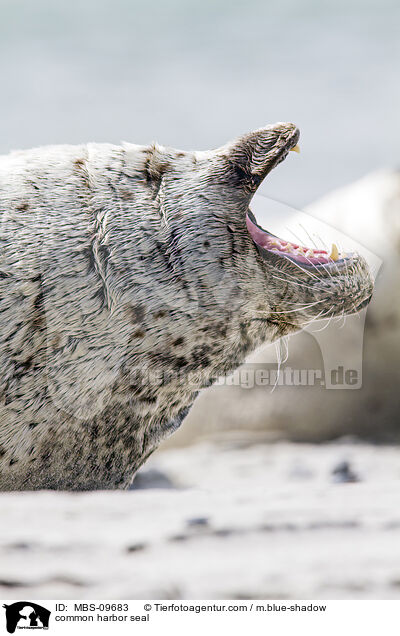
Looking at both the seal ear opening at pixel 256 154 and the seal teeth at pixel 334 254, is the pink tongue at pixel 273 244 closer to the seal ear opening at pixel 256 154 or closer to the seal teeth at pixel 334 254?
the seal teeth at pixel 334 254

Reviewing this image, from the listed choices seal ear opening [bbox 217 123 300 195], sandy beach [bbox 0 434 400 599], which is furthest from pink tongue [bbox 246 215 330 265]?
sandy beach [bbox 0 434 400 599]

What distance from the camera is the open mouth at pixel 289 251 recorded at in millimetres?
2752

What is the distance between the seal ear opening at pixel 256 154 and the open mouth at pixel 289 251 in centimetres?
13

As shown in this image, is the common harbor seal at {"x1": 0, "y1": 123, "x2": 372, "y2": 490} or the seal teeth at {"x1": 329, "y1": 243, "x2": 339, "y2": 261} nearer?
the common harbor seal at {"x1": 0, "y1": 123, "x2": 372, "y2": 490}

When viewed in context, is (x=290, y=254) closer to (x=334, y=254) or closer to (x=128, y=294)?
(x=334, y=254)

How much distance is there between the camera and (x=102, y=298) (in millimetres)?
2639

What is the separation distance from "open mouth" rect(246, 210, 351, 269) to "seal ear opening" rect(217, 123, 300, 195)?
0.44 feet

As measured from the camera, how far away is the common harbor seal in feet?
8.61

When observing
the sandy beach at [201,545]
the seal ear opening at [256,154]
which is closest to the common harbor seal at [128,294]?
the seal ear opening at [256,154]

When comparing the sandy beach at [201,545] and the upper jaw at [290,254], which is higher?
the upper jaw at [290,254]

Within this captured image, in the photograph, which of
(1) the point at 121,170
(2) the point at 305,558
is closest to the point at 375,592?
(2) the point at 305,558
